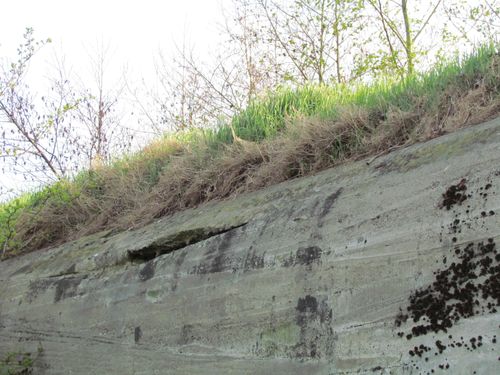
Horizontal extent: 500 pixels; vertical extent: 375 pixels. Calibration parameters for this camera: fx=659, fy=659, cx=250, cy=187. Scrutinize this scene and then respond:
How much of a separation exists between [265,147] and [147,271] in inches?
57.3

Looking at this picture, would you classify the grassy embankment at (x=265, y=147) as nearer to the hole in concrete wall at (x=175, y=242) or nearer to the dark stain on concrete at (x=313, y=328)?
the hole in concrete wall at (x=175, y=242)

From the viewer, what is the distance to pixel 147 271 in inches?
185

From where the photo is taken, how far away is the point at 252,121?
609 cm

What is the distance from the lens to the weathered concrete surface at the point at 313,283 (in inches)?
117

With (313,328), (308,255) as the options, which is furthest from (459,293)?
(308,255)

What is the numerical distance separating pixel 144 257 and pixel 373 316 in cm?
A: 229

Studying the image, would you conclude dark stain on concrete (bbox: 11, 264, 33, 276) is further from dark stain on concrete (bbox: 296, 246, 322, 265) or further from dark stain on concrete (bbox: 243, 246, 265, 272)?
dark stain on concrete (bbox: 296, 246, 322, 265)

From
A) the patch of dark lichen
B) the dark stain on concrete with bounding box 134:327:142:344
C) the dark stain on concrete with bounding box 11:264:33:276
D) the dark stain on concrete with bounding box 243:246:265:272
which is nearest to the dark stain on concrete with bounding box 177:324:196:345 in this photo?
the dark stain on concrete with bounding box 134:327:142:344

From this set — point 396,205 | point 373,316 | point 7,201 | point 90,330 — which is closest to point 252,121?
point 90,330

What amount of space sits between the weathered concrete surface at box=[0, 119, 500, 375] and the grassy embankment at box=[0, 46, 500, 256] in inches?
13.3

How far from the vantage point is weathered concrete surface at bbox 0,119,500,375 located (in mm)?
2982

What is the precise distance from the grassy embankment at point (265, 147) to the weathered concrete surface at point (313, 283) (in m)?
0.34

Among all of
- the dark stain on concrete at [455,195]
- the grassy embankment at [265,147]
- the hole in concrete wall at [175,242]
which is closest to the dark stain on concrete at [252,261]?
the hole in concrete wall at [175,242]

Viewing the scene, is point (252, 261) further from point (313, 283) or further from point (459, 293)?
point (459, 293)
